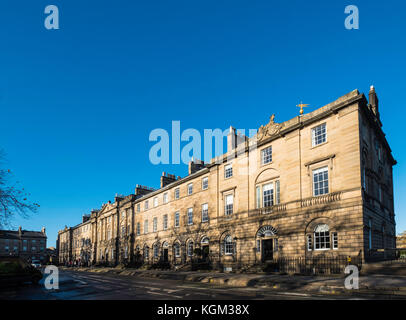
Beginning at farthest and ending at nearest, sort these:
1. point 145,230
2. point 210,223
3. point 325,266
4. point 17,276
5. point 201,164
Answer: point 145,230
point 201,164
point 210,223
point 325,266
point 17,276

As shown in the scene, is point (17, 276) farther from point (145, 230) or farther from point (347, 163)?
point (145, 230)

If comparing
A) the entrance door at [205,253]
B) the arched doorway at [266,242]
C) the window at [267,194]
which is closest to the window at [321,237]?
the arched doorway at [266,242]

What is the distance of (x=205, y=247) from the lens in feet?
121

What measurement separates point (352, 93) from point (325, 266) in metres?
12.5

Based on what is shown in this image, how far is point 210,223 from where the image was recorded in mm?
36438

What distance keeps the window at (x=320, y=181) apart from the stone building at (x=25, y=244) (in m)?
111

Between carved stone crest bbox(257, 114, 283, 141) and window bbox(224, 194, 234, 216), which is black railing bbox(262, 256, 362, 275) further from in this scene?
carved stone crest bbox(257, 114, 283, 141)

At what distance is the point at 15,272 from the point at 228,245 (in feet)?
64.3

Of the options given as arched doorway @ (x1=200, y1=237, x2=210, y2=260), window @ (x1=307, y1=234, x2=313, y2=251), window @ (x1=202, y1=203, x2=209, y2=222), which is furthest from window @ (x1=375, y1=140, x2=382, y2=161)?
arched doorway @ (x1=200, y1=237, x2=210, y2=260)

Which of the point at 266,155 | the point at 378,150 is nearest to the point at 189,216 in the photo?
the point at 266,155

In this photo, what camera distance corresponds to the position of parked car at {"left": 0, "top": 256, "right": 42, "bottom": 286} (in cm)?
1897

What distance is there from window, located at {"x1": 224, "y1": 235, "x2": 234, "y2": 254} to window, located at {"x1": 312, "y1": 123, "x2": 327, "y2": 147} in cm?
1301
